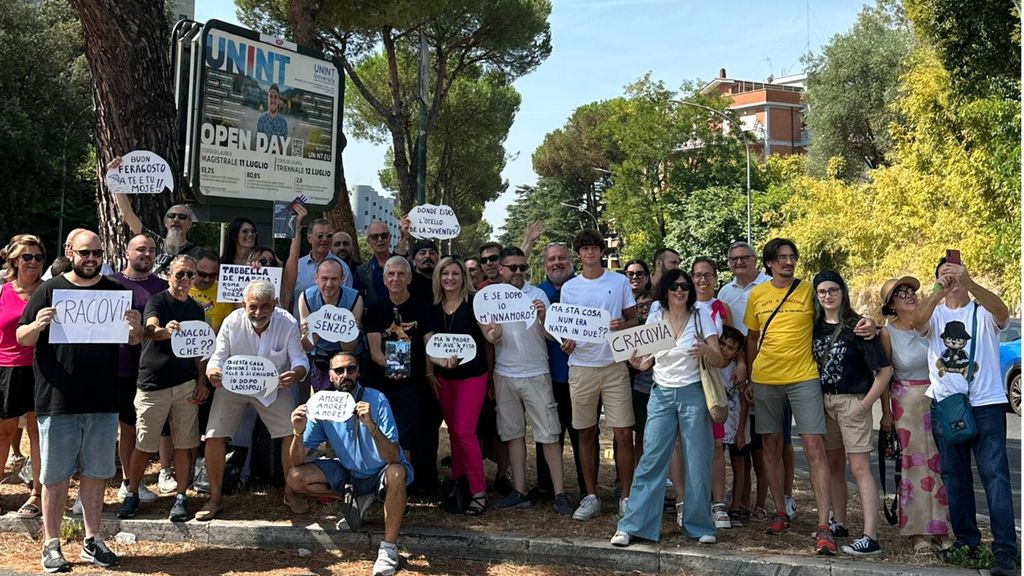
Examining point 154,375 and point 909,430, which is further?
point 154,375

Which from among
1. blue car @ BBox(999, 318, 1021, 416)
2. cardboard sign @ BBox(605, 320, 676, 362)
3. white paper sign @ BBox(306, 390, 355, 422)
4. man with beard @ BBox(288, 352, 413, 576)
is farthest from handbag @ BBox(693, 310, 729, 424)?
blue car @ BBox(999, 318, 1021, 416)

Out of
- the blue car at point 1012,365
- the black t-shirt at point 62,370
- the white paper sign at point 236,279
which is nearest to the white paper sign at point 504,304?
the white paper sign at point 236,279

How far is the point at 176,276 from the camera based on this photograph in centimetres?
605

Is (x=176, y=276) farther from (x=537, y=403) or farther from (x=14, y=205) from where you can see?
(x=14, y=205)

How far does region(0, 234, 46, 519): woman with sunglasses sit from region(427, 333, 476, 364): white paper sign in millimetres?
2566

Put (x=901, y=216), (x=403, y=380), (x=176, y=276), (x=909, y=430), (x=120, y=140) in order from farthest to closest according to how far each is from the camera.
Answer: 1. (x=901, y=216)
2. (x=120, y=140)
3. (x=403, y=380)
4. (x=176, y=276)
5. (x=909, y=430)

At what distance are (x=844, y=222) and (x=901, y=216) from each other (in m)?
3.32

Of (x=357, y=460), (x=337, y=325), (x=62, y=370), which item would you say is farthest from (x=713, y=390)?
(x=62, y=370)

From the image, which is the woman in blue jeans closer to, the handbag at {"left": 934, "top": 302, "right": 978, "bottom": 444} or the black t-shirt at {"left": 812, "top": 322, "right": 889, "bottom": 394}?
the black t-shirt at {"left": 812, "top": 322, "right": 889, "bottom": 394}

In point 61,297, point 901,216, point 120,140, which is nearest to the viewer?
point 61,297

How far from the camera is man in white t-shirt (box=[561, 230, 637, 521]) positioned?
6.35 metres

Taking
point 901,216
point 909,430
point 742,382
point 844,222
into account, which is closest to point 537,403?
point 742,382

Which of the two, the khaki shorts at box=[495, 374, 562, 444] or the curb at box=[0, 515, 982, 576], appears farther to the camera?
the khaki shorts at box=[495, 374, 562, 444]

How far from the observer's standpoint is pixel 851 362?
5.65 m
